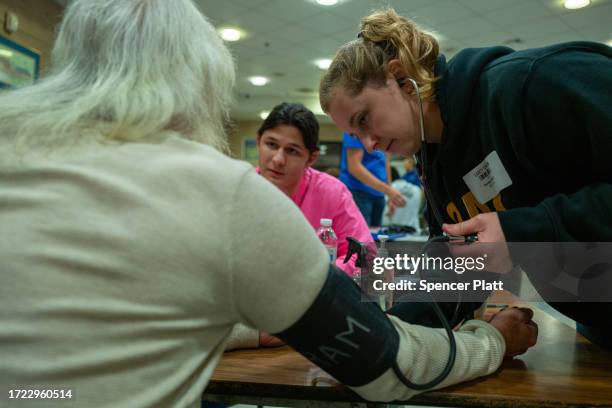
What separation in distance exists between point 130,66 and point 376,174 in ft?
7.24

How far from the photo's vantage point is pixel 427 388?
59 cm

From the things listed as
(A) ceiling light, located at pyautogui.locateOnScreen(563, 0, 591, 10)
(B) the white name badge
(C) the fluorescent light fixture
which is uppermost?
(C) the fluorescent light fixture

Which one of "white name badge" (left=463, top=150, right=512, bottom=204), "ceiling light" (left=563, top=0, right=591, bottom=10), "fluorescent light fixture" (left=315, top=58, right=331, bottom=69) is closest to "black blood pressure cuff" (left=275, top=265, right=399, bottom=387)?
"white name badge" (left=463, top=150, right=512, bottom=204)

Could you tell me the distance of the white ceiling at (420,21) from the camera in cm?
404

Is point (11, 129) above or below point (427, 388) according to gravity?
above

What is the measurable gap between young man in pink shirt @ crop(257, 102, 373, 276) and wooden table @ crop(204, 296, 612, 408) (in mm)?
823

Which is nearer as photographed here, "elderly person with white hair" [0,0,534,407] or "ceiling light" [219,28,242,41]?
"elderly person with white hair" [0,0,534,407]

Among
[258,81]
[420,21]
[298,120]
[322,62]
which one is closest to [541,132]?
[298,120]

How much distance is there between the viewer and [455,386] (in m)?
0.64

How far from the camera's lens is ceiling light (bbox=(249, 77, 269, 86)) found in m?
6.65

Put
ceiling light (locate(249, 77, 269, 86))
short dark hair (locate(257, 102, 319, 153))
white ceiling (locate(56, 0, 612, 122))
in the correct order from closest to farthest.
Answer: short dark hair (locate(257, 102, 319, 153)), white ceiling (locate(56, 0, 612, 122)), ceiling light (locate(249, 77, 269, 86))

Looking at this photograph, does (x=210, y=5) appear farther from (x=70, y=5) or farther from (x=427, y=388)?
(x=427, y=388)

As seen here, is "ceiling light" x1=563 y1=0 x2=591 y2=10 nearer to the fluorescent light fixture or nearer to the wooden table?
the fluorescent light fixture

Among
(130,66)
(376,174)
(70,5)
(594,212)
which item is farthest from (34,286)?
(376,174)
